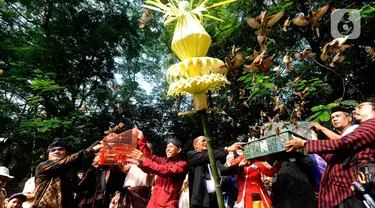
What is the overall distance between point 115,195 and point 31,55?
790 centimetres

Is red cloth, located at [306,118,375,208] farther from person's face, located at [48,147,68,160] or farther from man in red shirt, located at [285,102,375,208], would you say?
person's face, located at [48,147,68,160]

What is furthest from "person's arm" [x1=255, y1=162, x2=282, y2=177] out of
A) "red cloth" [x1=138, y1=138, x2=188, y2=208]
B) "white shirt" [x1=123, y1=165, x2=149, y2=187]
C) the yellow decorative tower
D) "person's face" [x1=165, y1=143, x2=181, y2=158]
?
the yellow decorative tower

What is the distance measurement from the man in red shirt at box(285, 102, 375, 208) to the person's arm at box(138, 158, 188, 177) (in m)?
1.68

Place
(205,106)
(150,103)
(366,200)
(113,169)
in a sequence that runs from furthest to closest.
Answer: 1. (150,103)
2. (113,169)
3. (366,200)
4. (205,106)

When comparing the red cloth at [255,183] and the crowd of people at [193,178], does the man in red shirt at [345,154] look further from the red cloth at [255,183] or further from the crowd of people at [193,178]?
the red cloth at [255,183]

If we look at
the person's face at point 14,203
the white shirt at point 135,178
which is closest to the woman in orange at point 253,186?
the white shirt at point 135,178

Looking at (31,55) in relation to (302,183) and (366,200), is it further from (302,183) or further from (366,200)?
(366,200)

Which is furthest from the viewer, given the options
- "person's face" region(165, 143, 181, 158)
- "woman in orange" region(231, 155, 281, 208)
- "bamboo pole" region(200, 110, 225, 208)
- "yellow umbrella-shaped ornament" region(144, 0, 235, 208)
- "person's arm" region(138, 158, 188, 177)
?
"person's face" region(165, 143, 181, 158)

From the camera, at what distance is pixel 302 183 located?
3.28 m

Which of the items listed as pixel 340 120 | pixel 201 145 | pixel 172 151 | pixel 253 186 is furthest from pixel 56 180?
pixel 340 120

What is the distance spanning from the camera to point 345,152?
235cm

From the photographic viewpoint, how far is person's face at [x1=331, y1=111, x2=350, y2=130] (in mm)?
2982

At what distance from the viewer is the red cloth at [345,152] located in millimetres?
2184

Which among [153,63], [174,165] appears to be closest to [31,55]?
[174,165]
